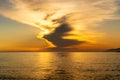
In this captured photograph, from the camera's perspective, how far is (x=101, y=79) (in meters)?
70.4

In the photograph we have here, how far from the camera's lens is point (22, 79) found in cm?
6988

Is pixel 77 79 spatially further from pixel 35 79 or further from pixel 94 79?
pixel 35 79

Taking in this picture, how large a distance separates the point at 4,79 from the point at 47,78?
42.3 feet

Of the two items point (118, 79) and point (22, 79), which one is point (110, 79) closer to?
point (118, 79)

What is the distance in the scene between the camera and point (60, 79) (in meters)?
70.8

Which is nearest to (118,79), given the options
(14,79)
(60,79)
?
(60,79)

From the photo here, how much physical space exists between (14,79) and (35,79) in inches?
241

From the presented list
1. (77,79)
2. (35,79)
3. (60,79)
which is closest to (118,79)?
(77,79)

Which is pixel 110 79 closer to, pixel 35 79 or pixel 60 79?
pixel 60 79

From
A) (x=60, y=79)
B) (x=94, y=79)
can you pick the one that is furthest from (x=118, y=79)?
(x=60, y=79)

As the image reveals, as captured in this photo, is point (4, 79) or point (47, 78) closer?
point (4, 79)

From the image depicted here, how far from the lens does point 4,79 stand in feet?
223

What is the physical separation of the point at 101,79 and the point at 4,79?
92.3 feet

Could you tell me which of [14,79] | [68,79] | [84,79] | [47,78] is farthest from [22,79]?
[84,79]
